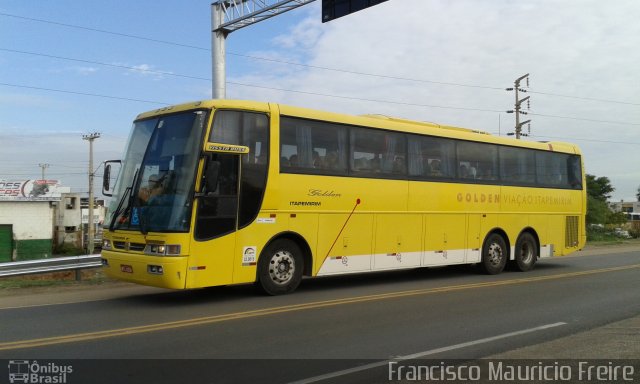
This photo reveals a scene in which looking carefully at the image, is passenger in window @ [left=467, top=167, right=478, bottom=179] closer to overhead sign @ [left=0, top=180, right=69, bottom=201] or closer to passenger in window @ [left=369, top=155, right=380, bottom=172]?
passenger in window @ [left=369, top=155, right=380, bottom=172]

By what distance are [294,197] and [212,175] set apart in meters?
1.85

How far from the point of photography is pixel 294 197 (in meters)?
10.5

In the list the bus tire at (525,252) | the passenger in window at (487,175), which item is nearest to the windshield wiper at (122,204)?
the passenger in window at (487,175)

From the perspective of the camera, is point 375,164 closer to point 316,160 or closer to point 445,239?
point 316,160

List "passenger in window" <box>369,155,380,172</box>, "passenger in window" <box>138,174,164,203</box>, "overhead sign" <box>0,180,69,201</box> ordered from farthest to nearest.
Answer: "overhead sign" <box>0,180,69,201</box> < "passenger in window" <box>369,155,380,172</box> < "passenger in window" <box>138,174,164,203</box>

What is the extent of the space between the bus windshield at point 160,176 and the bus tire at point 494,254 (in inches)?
336

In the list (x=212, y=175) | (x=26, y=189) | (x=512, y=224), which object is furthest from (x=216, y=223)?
(x=26, y=189)

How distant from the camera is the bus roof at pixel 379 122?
9812 millimetres

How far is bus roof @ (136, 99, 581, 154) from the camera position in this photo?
9812 mm

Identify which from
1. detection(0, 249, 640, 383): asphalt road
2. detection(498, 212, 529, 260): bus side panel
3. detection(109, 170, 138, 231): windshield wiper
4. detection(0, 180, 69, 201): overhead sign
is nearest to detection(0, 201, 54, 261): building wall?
detection(0, 180, 69, 201): overhead sign

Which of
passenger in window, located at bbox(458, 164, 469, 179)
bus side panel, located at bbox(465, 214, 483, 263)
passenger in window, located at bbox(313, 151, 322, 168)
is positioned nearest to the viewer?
passenger in window, located at bbox(313, 151, 322, 168)

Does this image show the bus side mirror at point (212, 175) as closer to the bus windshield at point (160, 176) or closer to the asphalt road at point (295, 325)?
the bus windshield at point (160, 176)

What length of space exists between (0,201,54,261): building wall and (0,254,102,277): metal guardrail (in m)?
38.8

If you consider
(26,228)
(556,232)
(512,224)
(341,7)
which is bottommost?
(26,228)
